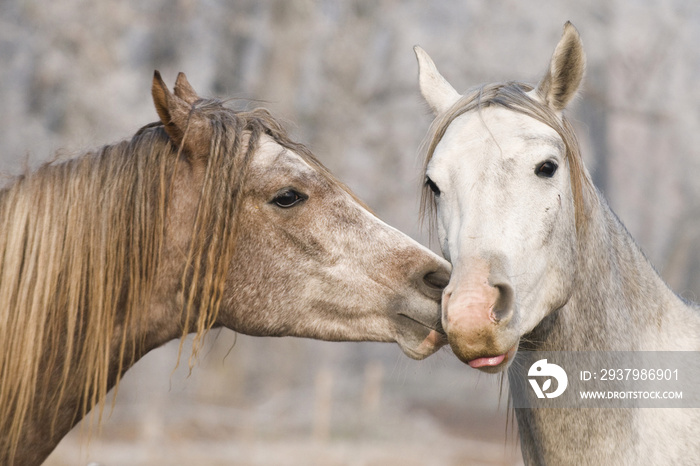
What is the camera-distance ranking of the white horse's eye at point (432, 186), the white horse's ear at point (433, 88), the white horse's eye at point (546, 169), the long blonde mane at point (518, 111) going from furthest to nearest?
1. the white horse's ear at point (433, 88)
2. the white horse's eye at point (432, 186)
3. the long blonde mane at point (518, 111)
4. the white horse's eye at point (546, 169)

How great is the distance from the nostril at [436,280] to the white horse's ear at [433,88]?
3.05 feet

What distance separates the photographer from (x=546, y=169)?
2.93 meters

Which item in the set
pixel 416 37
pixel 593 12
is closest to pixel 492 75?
pixel 416 37

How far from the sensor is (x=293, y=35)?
15.1 meters

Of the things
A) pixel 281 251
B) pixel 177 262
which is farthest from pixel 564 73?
pixel 177 262

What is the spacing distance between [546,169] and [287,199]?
43.1 inches

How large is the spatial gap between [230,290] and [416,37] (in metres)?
15.7

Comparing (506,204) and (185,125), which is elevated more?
(185,125)

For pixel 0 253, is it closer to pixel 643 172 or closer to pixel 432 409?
pixel 432 409

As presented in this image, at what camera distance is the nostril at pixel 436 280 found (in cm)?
303

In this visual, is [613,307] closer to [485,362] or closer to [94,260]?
[485,362]

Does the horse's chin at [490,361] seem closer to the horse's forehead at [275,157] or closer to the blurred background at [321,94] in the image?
the horse's forehead at [275,157]

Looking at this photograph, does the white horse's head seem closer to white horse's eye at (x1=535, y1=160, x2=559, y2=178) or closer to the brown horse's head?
white horse's eye at (x1=535, y1=160, x2=559, y2=178)

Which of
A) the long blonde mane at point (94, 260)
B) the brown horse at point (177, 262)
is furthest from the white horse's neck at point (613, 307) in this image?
the long blonde mane at point (94, 260)
